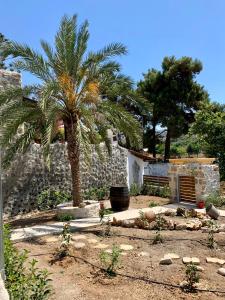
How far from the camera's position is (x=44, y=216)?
12297 millimetres

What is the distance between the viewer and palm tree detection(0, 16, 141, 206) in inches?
421

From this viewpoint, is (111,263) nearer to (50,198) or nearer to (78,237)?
(78,237)

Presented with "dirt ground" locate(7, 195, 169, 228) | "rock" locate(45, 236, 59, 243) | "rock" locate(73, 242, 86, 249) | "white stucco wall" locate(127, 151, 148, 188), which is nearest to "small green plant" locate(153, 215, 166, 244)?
"rock" locate(73, 242, 86, 249)

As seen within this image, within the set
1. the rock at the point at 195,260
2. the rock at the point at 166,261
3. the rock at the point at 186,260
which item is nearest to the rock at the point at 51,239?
the rock at the point at 166,261

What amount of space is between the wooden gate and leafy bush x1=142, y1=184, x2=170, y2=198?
1.52 meters

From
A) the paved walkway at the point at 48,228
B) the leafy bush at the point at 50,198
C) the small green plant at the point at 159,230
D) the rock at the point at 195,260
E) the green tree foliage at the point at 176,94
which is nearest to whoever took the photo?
the rock at the point at 195,260

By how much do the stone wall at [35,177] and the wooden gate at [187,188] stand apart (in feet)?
10.9

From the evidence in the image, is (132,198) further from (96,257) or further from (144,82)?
(144,82)

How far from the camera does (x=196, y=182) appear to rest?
13.4m

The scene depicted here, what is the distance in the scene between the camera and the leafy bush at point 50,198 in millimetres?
13883

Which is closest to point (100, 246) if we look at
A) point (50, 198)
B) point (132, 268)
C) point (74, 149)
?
point (132, 268)

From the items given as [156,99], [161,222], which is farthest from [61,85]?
[156,99]

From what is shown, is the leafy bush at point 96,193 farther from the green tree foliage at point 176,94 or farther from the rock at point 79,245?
the green tree foliage at point 176,94

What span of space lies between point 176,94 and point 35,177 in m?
18.4
